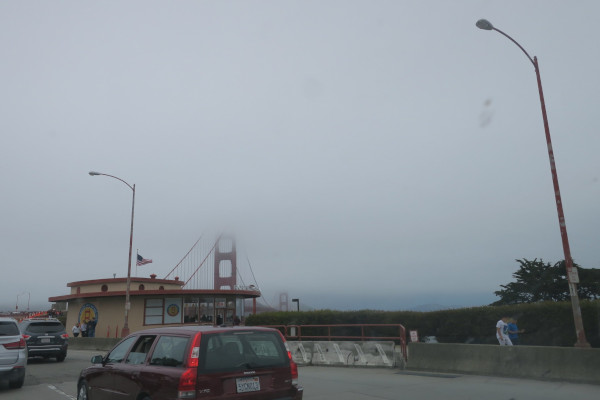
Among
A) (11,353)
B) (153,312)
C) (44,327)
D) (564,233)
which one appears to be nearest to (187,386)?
(11,353)

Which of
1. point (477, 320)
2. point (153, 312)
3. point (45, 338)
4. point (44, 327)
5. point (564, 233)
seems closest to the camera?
point (564, 233)

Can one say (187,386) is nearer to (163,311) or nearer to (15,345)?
(15,345)

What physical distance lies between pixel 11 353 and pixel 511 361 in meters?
11.2

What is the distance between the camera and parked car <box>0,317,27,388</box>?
449 inches

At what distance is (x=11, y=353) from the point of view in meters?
11.5

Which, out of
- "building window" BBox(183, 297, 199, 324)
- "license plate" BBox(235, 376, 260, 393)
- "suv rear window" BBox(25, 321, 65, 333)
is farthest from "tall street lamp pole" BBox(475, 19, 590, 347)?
"building window" BBox(183, 297, 199, 324)

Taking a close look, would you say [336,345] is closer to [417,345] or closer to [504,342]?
[417,345]

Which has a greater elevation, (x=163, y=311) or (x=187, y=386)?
(x=163, y=311)

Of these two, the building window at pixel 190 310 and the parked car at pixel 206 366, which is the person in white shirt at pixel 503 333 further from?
the building window at pixel 190 310

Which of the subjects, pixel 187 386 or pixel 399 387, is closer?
pixel 187 386

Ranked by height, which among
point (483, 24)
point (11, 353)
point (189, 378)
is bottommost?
point (189, 378)

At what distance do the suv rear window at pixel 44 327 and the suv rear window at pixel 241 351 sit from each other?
1613 centimetres

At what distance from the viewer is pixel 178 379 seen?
19.5 feet

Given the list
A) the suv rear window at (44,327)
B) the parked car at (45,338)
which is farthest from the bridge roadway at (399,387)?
the suv rear window at (44,327)
